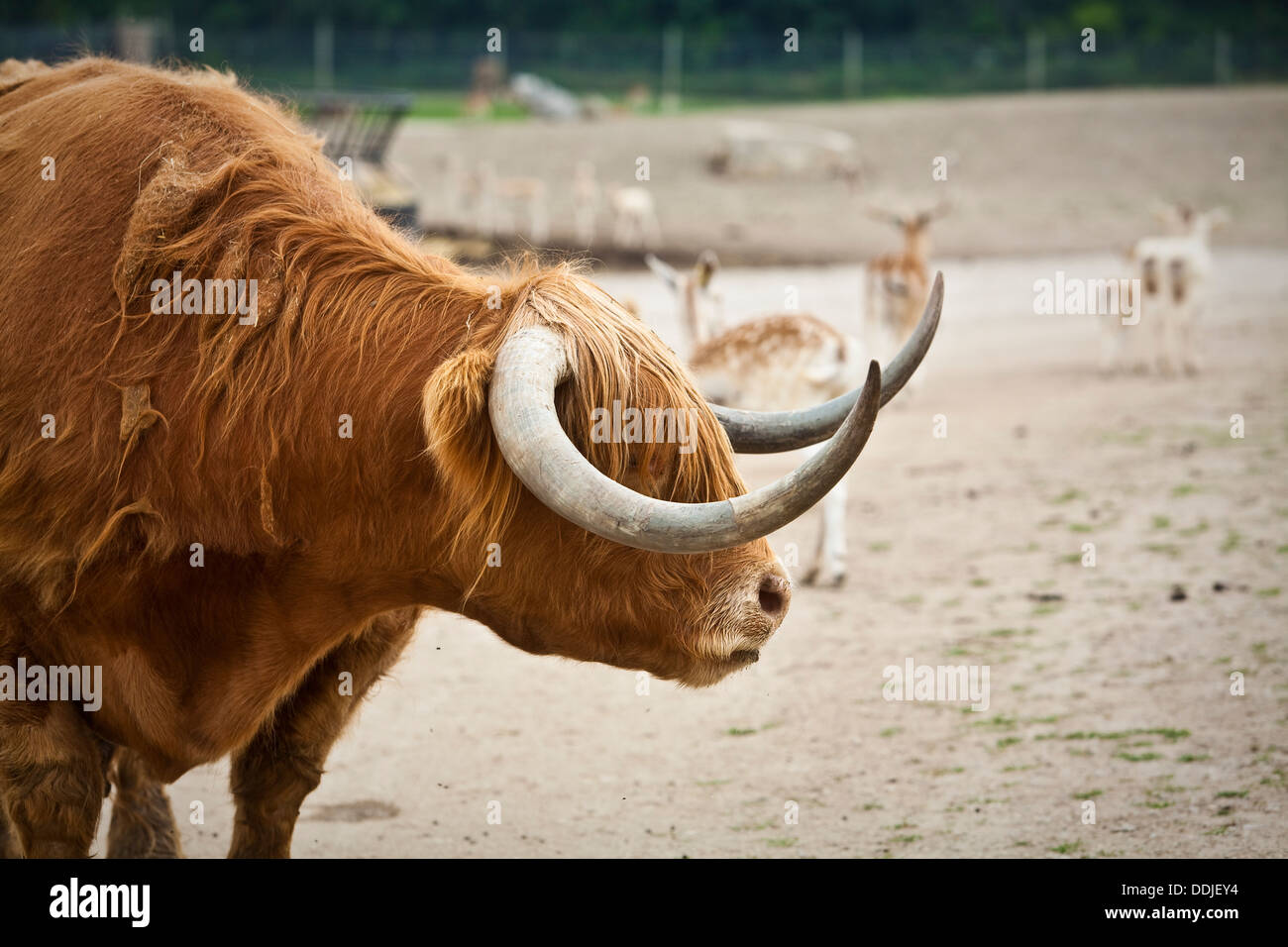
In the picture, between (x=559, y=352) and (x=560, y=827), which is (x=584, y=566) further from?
(x=560, y=827)

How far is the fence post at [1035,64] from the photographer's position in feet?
141

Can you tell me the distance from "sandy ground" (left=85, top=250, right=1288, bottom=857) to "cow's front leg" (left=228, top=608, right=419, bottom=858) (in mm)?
348

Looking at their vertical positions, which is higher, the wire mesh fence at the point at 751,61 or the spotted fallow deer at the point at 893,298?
the wire mesh fence at the point at 751,61

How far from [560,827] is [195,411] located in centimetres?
258

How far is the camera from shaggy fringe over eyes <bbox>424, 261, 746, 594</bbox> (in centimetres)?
314

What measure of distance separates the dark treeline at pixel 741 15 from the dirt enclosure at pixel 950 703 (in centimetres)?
4183

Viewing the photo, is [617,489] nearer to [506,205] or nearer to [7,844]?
A: [7,844]

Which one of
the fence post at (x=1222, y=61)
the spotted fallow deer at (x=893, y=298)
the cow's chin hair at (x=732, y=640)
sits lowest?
the cow's chin hair at (x=732, y=640)

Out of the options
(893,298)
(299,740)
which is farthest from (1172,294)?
(299,740)

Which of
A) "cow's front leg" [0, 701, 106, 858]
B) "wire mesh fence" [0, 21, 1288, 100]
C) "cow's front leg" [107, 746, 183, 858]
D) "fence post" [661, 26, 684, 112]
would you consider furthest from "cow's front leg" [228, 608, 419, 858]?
"fence post" [661, 26, 684, 112]

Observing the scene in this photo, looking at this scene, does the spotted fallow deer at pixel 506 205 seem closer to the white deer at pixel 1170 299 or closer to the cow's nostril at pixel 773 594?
the white deer at pixel 1170 299

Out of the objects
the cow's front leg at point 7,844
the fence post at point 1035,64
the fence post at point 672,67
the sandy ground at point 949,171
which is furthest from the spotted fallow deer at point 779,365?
the fence post at point 1035,64

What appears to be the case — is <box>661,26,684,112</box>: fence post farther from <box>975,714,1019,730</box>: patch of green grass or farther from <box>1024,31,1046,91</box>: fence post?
<box>975,714,1019,730</box>: patch of green grass
